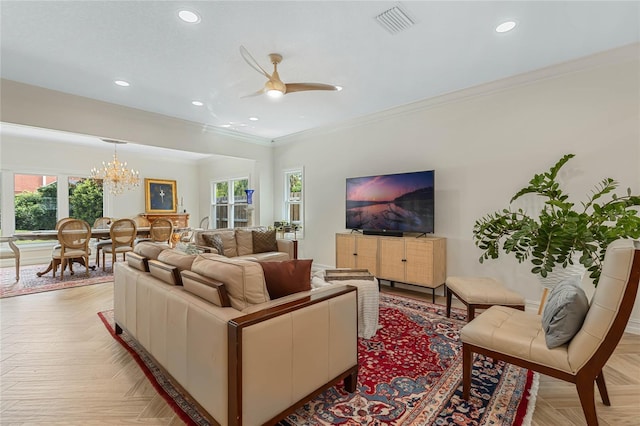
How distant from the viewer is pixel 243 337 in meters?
1.32

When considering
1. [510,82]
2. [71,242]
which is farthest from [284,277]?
[71,242]

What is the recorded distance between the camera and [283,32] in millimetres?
2520

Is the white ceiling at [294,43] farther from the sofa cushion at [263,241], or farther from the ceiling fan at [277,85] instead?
the sofa cushion at [263,241]

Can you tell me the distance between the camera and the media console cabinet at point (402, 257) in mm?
3697

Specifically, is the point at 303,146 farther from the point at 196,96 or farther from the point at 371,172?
the point at 196,96

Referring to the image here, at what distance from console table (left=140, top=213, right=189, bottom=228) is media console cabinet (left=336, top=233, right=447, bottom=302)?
5642 mm

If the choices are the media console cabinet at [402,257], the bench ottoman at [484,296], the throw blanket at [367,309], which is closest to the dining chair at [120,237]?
the media console cabinet at [402,257]

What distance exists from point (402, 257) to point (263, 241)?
233 cm

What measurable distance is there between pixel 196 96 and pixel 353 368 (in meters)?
3.83

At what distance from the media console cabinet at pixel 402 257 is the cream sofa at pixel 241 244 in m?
1.10

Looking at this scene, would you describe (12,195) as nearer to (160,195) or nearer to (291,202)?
(160,195)

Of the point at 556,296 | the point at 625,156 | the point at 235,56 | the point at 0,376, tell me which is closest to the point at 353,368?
the point at 556,296

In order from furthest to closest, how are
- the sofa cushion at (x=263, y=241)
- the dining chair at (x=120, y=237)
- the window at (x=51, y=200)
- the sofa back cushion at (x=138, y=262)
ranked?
the window at (x=51, y=200)
the dining chair at (x=120, y=237)
the sofa cushion at (x=263, y=241)
the sofa back cushion at (x=138, y=262)

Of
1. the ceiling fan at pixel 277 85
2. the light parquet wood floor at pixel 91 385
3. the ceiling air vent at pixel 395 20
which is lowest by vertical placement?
the light parquet wood floor at pixel 91 385
